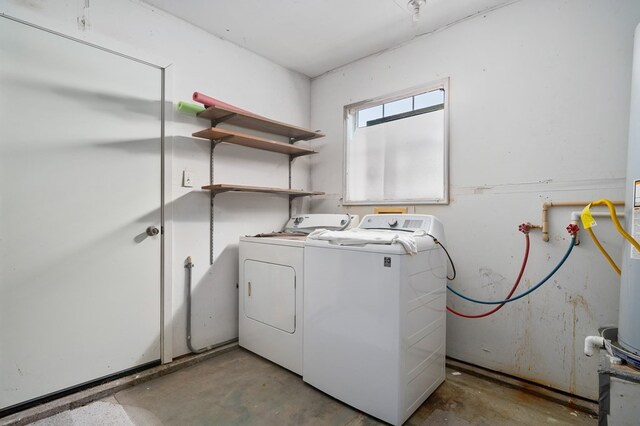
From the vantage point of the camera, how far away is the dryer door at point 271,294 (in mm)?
2107

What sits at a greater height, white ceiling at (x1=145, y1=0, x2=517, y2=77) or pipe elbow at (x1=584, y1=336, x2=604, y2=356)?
white ceiling at (x1=145, y1=0, x2=517, y2=77)

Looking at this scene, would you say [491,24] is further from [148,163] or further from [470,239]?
[148,163]

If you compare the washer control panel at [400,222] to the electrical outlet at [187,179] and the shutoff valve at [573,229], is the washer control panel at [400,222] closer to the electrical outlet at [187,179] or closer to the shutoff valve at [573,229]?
the shutoff valve at [573,229]

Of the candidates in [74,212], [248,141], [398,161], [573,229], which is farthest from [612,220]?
[74,212]

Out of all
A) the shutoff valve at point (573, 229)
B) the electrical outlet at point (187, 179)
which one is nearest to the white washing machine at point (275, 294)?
the electrical outlet at point (187, 179)

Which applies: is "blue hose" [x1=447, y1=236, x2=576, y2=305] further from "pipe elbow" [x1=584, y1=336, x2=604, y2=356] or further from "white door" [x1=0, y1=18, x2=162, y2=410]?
"white door" [x1=0, y1=18, x2=162, y2=410]

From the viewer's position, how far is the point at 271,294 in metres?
2.25

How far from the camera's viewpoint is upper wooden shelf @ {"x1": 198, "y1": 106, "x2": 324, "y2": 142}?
2256 mm

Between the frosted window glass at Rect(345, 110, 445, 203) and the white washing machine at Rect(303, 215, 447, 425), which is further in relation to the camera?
the frosted window glass at Rect(345, 110, 445, 203)

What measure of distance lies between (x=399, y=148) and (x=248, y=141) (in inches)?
50.5

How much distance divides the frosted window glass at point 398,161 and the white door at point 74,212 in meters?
1.69

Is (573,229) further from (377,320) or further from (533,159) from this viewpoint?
(377,320)

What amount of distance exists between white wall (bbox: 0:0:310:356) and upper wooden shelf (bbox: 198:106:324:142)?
0.17 metres

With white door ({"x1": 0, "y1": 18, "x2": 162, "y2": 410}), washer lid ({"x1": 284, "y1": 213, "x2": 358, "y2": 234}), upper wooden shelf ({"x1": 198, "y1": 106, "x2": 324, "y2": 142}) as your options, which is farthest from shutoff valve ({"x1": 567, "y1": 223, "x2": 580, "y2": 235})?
white door ({"x1": 0, "y1": 18, "x2": 162, "y2": 410})
